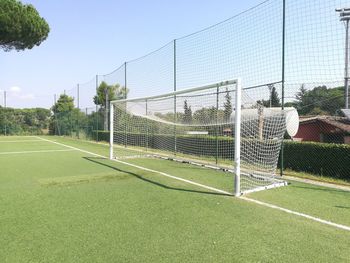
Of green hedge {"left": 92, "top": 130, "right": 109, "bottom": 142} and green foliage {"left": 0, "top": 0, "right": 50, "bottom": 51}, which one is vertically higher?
green foliage {"left": 0, "top": 0, "right": 50, "bottom": 51}

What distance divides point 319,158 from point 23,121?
32.5 m

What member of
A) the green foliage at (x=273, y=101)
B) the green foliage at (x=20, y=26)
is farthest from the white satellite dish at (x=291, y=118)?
the green foliage at (x=20, y=26)

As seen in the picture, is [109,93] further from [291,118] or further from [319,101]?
[319,101]

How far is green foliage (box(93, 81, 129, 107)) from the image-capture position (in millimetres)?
17848

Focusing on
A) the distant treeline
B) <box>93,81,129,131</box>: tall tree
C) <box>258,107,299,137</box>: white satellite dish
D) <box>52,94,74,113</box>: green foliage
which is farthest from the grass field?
<box>52,94,74,113</box>: green foliage

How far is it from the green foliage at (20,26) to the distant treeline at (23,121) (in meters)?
14.7

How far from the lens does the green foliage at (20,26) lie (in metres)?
16.6

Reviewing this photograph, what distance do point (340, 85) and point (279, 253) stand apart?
4.98m

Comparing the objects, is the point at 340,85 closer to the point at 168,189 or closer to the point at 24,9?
the point at 168,189

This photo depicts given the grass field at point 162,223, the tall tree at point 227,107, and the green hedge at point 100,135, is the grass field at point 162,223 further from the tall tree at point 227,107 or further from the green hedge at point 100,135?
the green hedge at point 100,135

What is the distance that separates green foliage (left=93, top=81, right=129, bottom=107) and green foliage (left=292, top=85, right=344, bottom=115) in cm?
1064

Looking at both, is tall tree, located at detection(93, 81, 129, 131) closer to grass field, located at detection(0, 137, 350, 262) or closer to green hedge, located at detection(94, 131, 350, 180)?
green hedge, located at detection(94, 131, 350, 180)

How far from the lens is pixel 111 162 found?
9.81 metres

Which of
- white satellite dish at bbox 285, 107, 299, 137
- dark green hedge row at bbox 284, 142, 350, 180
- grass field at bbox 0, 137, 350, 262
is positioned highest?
white satellite dish at bbox 285, 107, 299, 137
